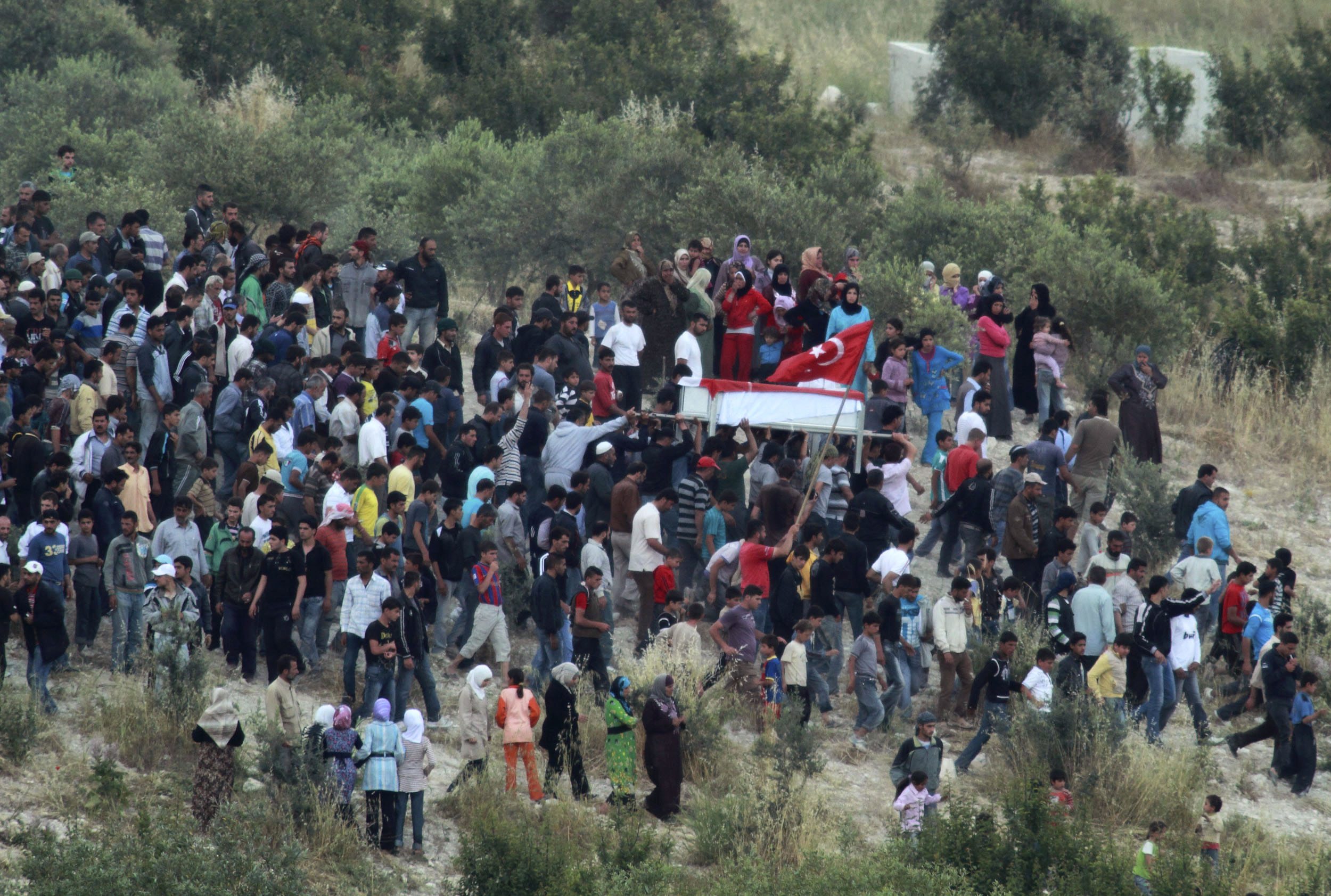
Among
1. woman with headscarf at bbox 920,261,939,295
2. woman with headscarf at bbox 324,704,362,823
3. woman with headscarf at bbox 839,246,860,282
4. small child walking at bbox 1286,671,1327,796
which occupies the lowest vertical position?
small child walking at bbox 1286,671,1327,796

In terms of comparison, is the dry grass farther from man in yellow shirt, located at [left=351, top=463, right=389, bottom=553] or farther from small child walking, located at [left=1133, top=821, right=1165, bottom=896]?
small child walking, located at [left=1133, top=821, right=1165, bottom=896]

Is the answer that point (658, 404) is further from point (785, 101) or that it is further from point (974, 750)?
point (785, 101)

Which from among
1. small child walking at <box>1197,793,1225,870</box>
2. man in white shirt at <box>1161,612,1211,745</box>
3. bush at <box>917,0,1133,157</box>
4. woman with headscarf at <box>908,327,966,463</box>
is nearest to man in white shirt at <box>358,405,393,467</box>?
woman with headscarf at <box>908,327,966,463</box>

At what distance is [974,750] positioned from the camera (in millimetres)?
14531

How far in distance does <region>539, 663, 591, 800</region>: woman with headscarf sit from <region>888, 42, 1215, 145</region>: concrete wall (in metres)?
28.2

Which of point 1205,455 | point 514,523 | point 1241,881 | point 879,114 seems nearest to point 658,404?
point 514,523

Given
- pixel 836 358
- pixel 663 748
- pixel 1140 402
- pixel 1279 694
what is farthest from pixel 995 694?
pixel 1140 402

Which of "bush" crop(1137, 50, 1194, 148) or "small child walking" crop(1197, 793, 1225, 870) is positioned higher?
"bush" crop(1137, 50, 1194, 148)

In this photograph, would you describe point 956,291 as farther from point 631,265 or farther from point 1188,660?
point 1188,660

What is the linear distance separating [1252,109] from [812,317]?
21146mm

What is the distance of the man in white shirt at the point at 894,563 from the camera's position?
49.7ft

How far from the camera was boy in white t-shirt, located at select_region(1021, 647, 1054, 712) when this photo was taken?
14648 mm

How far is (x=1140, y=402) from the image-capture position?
61.6ft

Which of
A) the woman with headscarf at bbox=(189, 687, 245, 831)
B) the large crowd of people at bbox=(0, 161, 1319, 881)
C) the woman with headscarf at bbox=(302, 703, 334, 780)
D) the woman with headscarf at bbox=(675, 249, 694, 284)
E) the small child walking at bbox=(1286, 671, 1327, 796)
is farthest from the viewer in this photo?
the woman with headscarf at bbox=(675, 249, 694, 284)
